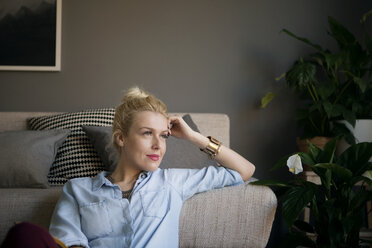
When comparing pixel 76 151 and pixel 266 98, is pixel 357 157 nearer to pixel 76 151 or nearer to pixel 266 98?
pixel 266 98

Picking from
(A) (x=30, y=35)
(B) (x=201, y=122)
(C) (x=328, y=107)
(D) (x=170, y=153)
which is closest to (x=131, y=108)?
(D) (x=170, y=153)

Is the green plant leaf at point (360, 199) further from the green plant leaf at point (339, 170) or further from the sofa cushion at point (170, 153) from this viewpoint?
the sofa cushion at point (170, 153)

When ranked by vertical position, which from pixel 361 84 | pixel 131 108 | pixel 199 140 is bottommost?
pixel 199 140

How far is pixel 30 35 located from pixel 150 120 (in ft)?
6.23

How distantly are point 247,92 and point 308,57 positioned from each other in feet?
1.62

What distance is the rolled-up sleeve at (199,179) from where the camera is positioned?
152 cm

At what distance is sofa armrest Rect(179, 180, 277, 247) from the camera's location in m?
1.49

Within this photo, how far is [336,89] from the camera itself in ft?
8.59

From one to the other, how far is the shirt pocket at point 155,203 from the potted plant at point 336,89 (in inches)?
52.9

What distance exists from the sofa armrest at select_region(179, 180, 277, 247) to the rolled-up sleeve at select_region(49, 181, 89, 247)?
0.38 meters

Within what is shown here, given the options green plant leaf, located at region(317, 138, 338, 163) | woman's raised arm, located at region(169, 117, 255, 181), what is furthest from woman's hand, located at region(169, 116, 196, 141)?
green plant leaf, located at region(317, 138, 338, 163)

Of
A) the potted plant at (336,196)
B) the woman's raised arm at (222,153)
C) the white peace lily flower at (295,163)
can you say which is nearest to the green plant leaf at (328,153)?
the potted plant at (336,196)

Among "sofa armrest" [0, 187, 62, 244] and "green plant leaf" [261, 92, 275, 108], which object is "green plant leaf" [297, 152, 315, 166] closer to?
"green plant leaf" [261, 92, 275, 108]

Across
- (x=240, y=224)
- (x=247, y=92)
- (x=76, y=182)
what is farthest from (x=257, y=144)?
(x=76, y=182)
